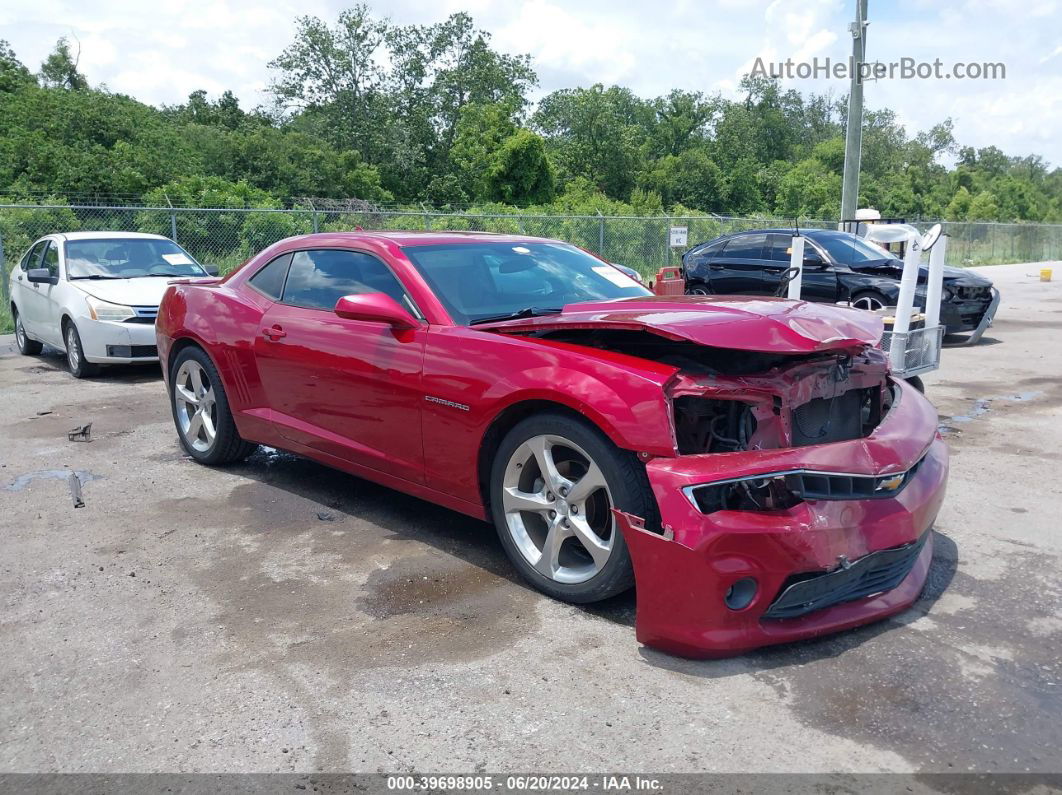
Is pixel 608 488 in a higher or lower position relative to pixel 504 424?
lower

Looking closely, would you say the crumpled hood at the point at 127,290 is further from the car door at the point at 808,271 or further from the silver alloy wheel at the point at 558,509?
the car door at the point at 808,271

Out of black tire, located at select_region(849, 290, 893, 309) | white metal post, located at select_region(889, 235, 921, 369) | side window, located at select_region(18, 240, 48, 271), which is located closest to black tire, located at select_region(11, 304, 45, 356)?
side window, located at select_region(18, 240, 48, 271)

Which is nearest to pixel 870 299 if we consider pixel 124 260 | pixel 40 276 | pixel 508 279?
pixel 508 279

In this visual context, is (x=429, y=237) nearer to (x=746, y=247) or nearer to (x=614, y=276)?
(x=614, y=276)

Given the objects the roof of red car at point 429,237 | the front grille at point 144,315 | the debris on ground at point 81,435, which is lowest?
the debris on ground at point 81,435

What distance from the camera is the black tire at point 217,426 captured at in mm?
5707

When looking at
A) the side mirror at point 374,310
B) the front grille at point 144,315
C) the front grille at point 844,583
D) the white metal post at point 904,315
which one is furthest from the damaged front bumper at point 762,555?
the front grille at point 144,315

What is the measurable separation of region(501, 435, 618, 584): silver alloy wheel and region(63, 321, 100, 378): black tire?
7251 millimetres

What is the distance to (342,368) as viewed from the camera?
185 inches

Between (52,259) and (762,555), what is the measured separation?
998 centimetres

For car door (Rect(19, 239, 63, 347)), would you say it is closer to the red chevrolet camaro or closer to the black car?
the red chevrolet camaro

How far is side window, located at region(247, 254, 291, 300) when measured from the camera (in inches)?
213

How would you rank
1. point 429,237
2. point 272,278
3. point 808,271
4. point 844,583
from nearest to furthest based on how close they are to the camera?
point 844,583, point 429,237, point 272,278, point 808,271

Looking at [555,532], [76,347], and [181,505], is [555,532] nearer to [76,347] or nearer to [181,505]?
[181,505]
